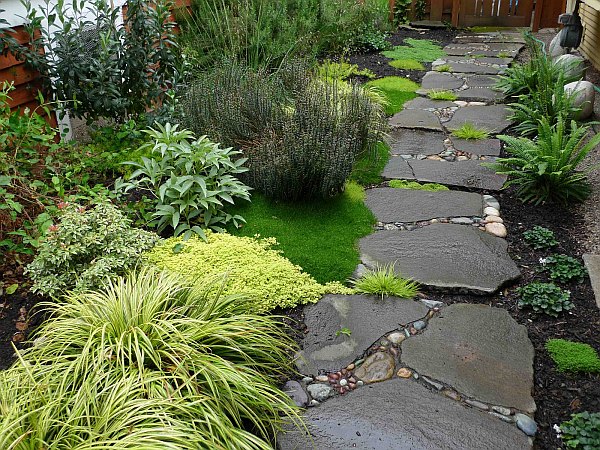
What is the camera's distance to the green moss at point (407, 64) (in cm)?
674

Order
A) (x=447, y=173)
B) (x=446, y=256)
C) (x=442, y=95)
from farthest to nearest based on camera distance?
(x=442, y=95)
(x=447, y=173)
(x=446, y=256)

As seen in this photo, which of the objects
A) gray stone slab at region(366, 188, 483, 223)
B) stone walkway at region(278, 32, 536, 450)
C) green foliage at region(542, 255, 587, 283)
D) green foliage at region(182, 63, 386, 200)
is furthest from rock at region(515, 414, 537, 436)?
green foliage at region(182, 63, 386, 200)

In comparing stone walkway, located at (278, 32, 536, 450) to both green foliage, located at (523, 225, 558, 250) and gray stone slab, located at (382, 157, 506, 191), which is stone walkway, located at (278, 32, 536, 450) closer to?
gray stone slab, located at (382, 157, 506, 191)

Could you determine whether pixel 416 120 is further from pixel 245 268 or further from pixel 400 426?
pixel 400 426

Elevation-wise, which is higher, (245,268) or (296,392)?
(245,268)

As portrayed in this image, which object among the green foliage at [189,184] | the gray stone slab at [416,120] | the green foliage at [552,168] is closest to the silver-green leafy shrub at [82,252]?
the green foliage at [189,184]

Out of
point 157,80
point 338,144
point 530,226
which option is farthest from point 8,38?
point 530,226

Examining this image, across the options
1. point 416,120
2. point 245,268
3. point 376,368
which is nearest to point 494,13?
point 416,120

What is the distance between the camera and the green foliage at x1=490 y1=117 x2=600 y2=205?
350cm

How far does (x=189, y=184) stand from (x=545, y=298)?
6.54ft

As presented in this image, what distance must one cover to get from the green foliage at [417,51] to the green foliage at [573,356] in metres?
5.37

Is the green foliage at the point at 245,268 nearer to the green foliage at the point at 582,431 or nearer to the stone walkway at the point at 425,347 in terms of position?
the stone walkway at the point at 425,347

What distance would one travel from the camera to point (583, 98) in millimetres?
4727

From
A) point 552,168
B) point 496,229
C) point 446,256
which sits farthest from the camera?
point 552,168
